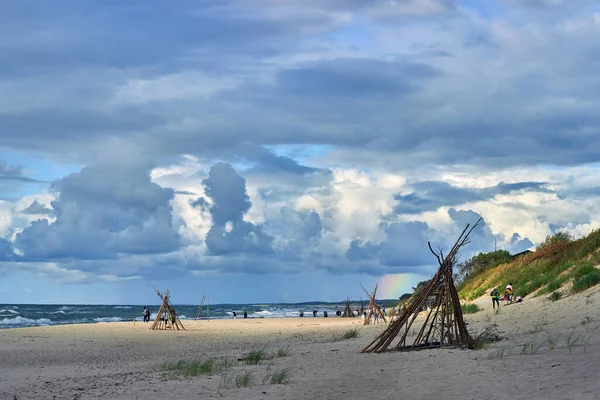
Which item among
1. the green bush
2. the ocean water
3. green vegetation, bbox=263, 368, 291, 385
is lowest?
green vegetation, bbox=263, 368, 291, 385

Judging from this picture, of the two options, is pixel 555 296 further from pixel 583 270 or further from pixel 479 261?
pixel 479 261

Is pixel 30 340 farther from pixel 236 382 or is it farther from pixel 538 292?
pixel 538 292

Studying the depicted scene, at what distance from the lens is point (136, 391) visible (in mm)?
12367

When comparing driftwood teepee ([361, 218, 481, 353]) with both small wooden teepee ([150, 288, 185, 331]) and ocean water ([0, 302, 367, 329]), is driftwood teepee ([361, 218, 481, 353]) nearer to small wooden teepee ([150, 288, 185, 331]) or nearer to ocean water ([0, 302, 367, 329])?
small wooden teepee ([150, 288, 185, 331])

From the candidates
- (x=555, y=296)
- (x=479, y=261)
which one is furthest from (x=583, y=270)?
(x=479, y=261)

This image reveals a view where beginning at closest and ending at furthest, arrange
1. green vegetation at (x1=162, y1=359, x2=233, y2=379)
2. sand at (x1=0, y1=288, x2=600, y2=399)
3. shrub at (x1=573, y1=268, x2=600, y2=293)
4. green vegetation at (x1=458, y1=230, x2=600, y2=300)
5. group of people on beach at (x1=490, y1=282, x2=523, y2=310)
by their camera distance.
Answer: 1. sand at (x1=0, y1=288, x2=600, y2=399)
2. green vegetation at (x1=162, y1=359, x2=233, y2=379)
3. shrub at (x1=573, y1=268, x2=600, y2=293)
4. green vegetation at (x1=458, y1=230, x2=600, y2=300)
5. group of people on beach at (x1=490, y1=282, x2=523, y2=310)

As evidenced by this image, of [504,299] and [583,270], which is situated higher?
[583,270]

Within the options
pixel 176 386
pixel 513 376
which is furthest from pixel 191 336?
pixel 513 376

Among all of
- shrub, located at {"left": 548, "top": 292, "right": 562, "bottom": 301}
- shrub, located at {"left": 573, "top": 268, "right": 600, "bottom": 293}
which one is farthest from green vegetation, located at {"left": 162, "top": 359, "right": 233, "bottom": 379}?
shrub, located at {"left": 548, "top": 292, "right": 562, "bottom": 301}

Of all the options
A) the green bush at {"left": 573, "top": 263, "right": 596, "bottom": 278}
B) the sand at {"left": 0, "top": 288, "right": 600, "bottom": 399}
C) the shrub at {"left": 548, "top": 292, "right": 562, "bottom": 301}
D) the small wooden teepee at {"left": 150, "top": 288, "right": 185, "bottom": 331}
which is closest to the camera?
the sand at {"left": 0, "top": 288, "right": 600, "bottom": 399}

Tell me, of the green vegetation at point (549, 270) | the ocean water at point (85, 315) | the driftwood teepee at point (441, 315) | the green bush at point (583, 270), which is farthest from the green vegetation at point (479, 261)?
the driftwood teepee at point (441, 315)

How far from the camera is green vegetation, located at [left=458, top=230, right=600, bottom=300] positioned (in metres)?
24.7

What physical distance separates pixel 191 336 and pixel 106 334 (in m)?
4.39

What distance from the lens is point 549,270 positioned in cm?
3127
